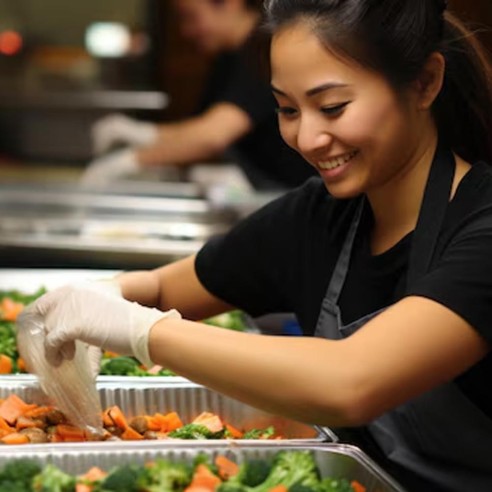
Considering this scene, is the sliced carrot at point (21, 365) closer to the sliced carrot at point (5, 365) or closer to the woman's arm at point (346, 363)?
the sliced carrot at point (5, 365)

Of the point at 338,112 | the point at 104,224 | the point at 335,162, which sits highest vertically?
the point at 338,112

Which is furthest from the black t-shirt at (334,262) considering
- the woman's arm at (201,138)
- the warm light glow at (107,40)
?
the warm light glow at (107,40)

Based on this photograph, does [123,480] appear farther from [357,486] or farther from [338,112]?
[338,112]

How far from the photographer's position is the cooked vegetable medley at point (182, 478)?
1788 mm

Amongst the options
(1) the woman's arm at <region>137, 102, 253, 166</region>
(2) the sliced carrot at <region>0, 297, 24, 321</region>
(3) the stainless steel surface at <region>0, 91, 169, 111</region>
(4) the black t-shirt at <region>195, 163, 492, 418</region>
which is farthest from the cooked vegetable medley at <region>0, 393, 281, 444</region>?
(3) the stainless steel surface at <region>0, 91, 169, 111</region>

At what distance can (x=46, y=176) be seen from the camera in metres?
6.76

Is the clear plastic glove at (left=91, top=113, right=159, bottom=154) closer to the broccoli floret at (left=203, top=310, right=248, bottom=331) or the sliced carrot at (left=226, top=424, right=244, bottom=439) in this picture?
the broccoli floret at (left=203, top=310, right=248, bottom=331)

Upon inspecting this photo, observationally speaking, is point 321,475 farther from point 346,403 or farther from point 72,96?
point 72,96

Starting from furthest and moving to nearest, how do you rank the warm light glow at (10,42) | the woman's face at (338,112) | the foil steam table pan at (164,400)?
1. the warm light glow at (10,42)
2. the foil steam table pan at (164,400)
3. the woman's face at (338,112)

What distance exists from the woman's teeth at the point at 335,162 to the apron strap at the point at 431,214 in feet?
0.58

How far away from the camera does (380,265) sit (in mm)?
2250

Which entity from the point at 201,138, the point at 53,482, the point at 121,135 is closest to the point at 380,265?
the point at 53,482

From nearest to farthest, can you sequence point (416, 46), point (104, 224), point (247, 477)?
point (247, 477), point (416, 46), point (104, 224)

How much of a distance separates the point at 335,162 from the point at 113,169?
404cm
